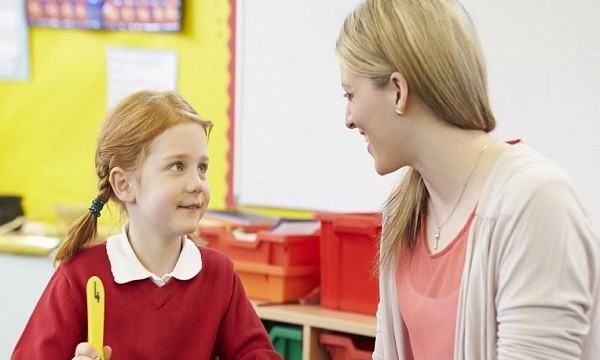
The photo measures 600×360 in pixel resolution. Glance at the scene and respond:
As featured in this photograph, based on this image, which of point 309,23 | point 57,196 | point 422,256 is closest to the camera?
point 422,256

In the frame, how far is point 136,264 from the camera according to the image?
1523mm

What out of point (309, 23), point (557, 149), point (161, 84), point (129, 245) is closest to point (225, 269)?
point (129, 245)

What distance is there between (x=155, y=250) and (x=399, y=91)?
0.50 m

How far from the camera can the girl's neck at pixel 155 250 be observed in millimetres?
1543

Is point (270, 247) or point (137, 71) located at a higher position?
point (137, 71)

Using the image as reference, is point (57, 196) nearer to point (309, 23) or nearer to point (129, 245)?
point (309, 23)

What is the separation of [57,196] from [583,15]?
1693mm

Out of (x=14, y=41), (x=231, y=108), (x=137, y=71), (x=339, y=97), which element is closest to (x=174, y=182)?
(x=339, y=97)

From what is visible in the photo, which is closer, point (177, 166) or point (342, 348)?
point (177, 166)

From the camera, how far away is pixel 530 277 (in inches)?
45.9

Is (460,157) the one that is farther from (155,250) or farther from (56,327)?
(56,327)

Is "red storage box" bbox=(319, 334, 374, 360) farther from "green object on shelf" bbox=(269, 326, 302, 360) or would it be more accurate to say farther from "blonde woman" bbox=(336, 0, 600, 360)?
"blonde woman" bbox=(336, 0, 600, 360)

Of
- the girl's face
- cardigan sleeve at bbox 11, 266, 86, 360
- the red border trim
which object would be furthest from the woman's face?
the red border trim

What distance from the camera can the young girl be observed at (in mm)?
1491
